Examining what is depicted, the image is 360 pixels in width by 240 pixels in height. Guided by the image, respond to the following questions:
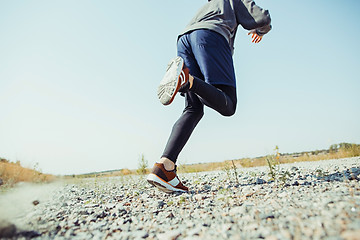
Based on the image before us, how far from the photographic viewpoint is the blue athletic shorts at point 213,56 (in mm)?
2152

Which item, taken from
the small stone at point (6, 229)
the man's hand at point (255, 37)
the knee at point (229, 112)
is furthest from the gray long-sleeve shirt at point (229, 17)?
the small stone at point (6, 229)

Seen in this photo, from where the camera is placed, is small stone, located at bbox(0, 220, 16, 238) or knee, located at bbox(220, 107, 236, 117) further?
knee, located at bbox(220, 107, 236, 117)

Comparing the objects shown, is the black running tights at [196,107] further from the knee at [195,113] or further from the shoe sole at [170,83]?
the shoe sole at [170,83]

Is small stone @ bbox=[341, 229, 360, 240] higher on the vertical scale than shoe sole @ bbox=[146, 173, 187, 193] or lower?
lower

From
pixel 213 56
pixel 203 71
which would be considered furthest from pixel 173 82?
pixel 213 56

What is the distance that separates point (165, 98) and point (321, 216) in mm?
1366

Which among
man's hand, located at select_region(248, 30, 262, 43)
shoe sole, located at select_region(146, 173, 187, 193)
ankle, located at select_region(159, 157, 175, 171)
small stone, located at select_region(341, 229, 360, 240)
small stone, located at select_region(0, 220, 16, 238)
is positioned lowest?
small stone, located at select_region(341, 229, 360, 240)

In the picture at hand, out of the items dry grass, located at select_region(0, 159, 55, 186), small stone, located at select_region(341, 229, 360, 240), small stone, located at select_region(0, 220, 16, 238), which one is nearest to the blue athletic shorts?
small stone, located at select_region(341, 229, 360, 240)

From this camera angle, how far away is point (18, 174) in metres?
3.63

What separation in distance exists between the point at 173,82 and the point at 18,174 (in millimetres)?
3484

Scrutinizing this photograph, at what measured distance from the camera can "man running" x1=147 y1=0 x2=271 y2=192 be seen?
1905 mm

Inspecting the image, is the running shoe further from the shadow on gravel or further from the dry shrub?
the dry shrub

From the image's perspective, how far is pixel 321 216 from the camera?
3.38 ft

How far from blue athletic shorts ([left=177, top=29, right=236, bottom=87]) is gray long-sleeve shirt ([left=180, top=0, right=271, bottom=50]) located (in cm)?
9
